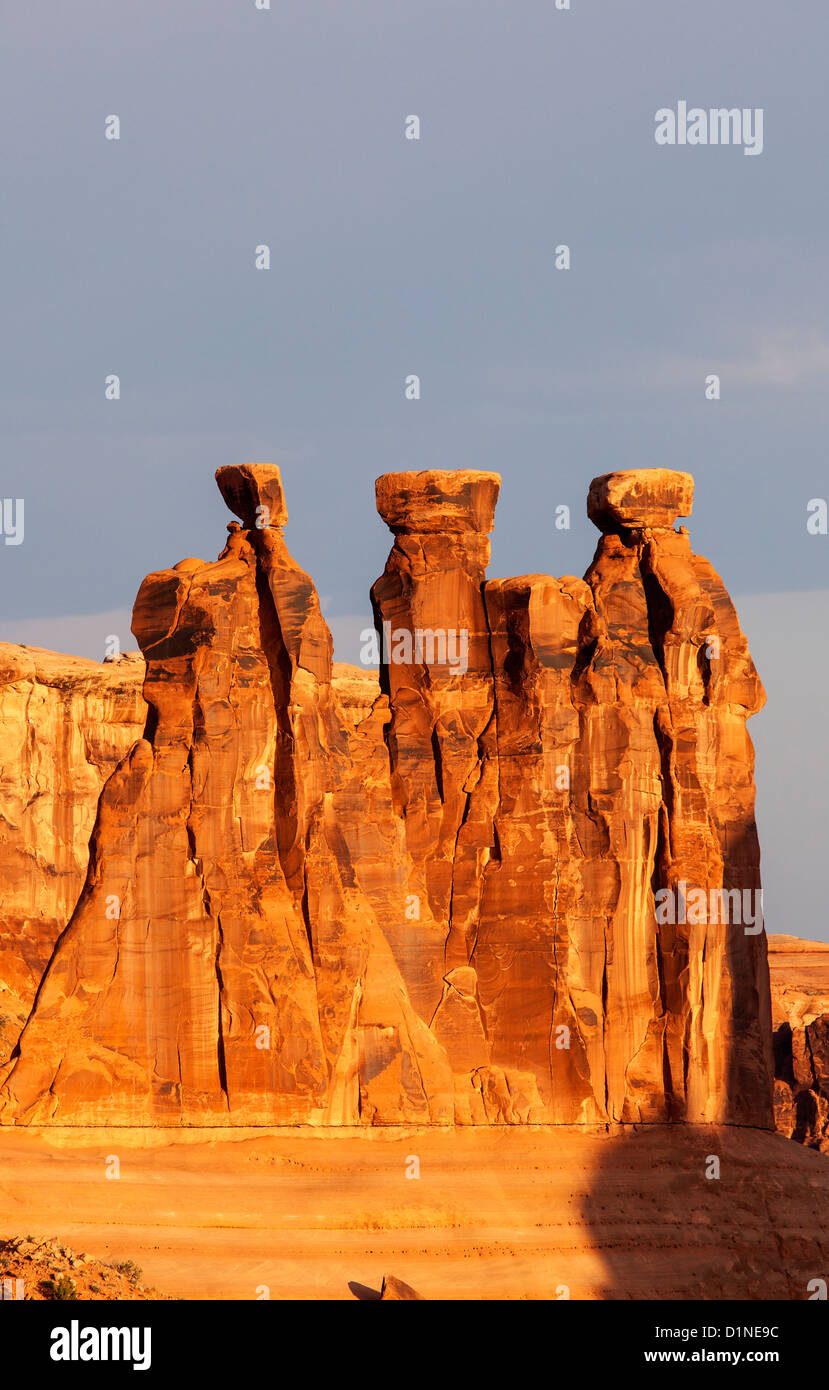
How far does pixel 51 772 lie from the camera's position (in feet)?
292

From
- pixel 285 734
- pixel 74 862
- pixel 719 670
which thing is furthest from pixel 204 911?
pixel 74 862

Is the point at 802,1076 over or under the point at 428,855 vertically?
under

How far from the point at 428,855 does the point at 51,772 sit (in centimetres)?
2340

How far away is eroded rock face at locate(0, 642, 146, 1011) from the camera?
8669 centimetres

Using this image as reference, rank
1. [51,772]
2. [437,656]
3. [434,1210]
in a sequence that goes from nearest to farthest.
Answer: [434,1210] → [437,656] → [51,772]

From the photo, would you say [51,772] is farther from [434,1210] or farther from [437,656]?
[434,1210]

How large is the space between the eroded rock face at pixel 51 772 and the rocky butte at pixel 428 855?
20.5 m

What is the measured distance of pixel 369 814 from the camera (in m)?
68.0

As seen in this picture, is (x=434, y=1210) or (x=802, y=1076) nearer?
(x=434, y=1210)

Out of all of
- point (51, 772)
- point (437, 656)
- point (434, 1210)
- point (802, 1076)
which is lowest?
point (434, 1210)

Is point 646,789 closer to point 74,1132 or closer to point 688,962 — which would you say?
point 688,962

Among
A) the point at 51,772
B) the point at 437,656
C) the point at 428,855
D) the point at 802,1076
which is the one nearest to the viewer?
the point at 428,855

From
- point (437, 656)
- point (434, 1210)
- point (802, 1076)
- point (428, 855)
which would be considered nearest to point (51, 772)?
point (437, 656)
